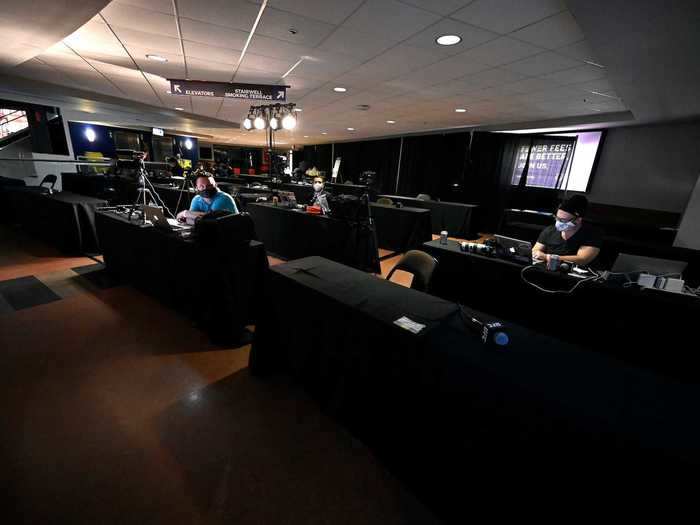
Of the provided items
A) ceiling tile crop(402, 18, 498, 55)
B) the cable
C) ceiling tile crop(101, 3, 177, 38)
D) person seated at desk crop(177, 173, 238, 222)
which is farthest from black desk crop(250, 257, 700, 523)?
ceiling tile crop(101, 3, 177, 38)

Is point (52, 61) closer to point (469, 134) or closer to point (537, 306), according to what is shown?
point (537, 306)

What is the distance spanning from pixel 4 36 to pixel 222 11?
130 inches

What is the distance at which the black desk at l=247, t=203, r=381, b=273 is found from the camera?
4270 mm

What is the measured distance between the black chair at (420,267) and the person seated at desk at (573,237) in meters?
1.01

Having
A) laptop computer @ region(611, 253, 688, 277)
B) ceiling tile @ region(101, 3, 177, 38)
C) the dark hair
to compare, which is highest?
ceiling tile @ region(101, 3, 177, 38)

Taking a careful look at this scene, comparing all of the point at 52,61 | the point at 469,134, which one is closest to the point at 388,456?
the point at 52,61

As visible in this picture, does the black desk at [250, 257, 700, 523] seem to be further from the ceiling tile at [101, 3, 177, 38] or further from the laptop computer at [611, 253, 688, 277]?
the ceiling tile at [101, 3, 177, 38]

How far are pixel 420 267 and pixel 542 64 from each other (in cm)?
287

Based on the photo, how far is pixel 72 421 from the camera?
172cm

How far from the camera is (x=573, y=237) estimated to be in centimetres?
273

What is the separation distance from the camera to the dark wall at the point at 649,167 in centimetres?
509

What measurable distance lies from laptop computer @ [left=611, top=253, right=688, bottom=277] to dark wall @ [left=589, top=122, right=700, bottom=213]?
16.8 feet

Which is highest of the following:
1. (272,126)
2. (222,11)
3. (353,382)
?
(222,11)

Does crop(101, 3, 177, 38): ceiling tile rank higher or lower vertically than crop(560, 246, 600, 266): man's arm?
higher
